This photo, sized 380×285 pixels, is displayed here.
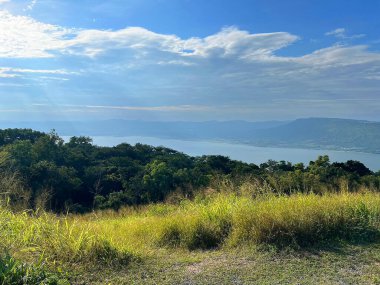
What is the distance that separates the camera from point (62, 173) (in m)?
21.8

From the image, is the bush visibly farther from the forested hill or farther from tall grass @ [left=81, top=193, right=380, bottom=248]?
the forested hill

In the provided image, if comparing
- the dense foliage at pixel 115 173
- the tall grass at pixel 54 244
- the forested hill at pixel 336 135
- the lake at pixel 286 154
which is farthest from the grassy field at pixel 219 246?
the forested hill at pixel 336 135

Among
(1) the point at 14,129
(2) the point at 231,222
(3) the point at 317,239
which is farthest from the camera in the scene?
(1) the point at 14,129

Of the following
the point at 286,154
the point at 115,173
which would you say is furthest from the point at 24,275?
the point at 286,154

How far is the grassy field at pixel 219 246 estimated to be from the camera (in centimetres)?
387

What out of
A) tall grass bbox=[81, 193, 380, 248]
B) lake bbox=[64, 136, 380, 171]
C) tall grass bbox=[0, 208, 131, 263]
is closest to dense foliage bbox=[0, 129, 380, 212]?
lake bbox=[64, 136, 380, 171]

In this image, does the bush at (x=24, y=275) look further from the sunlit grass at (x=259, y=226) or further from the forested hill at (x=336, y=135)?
the forested hill at (x=336, y=135)

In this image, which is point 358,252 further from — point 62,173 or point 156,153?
point 156,153

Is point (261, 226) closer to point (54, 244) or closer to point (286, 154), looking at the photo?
point (54, 244)

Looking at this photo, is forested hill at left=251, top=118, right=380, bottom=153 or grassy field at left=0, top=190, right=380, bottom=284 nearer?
grassy field at left=0, top=190, right=380, bottom=284

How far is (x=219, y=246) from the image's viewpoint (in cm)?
505

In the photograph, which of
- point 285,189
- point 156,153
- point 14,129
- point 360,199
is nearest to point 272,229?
point 360,199

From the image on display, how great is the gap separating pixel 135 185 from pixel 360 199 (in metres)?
16.4

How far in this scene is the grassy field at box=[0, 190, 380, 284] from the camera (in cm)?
387
